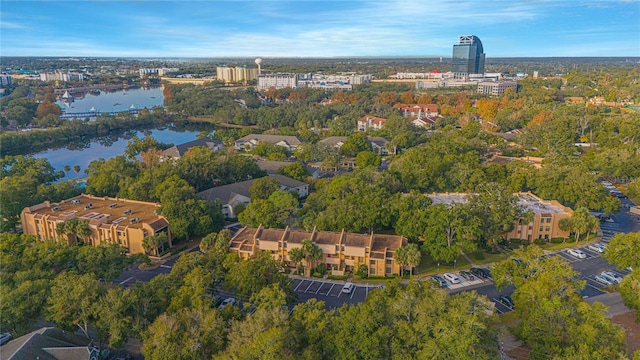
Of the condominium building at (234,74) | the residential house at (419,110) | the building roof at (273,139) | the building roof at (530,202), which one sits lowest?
the building roof at (530,202)

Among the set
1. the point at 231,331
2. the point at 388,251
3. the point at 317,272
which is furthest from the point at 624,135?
the point at 231,331

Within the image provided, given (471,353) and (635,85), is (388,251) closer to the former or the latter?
(471,353)

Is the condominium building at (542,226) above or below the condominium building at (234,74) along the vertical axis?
below

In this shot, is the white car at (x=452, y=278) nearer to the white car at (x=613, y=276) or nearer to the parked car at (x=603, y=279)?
the parked car at (x=603, y=279)

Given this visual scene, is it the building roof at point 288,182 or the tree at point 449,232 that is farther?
the building roof at point 288,182

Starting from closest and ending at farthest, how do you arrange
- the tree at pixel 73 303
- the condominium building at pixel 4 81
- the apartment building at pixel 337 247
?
the tree at pixel 73 303, the apartment building at pixel 337 247, the condominium building at pixel 4 81

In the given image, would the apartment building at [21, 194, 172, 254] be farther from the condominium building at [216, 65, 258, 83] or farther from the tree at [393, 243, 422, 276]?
the condominium building at [216, 65, 258, 83]

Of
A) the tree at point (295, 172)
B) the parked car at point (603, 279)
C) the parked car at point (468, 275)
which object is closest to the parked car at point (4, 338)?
the parked car at point (468, 275)

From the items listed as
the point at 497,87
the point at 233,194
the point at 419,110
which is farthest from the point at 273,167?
the point at 497,87
